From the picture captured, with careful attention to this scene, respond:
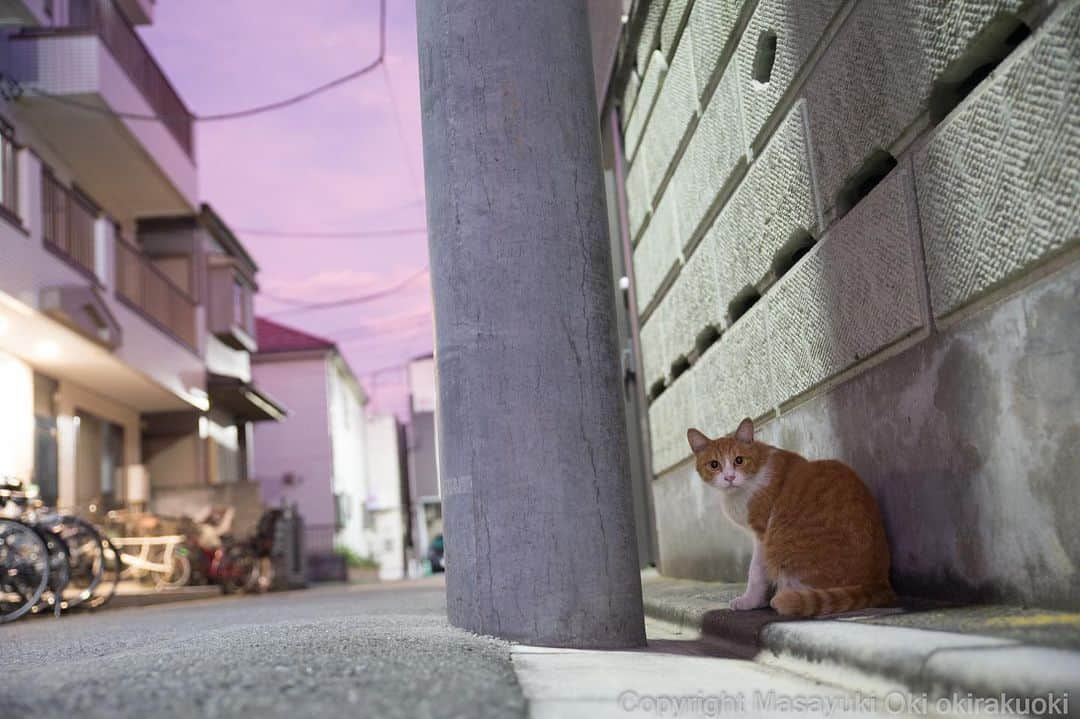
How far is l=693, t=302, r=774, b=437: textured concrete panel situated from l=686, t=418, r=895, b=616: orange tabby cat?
3.07 ft

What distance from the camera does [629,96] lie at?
8094 mm

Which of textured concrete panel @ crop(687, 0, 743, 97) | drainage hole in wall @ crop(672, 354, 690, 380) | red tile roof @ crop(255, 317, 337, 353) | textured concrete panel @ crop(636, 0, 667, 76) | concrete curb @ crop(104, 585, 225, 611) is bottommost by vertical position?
concrete curb @ crop(104, 585, 225, 611)

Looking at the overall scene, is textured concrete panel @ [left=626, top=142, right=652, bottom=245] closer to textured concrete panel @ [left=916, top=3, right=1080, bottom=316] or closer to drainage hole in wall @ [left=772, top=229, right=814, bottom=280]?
drainage hole in wall @ [left=772, top=229, right=814, bottom=280]

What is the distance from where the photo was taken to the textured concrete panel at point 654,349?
7.18 m

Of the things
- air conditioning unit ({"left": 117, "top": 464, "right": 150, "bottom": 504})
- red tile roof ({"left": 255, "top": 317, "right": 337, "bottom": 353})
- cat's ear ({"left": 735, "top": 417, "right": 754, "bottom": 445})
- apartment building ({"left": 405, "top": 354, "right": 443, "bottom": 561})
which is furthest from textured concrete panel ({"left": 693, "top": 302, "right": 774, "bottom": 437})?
apartment building ({"left": 405, "top": 354, "right": 443, "bottom": 561})

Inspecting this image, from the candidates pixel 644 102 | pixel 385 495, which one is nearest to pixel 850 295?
pixel 644 102

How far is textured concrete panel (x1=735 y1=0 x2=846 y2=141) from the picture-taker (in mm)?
3766

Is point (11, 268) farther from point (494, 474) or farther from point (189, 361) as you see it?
point (494, 474)

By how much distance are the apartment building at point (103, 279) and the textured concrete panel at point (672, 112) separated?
22.3 feet

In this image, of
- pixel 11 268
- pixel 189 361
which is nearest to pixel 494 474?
pixel 11 268

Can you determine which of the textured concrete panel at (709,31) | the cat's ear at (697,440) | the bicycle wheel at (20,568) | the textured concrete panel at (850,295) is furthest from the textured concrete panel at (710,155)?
the bicycle wheel at (20,568)

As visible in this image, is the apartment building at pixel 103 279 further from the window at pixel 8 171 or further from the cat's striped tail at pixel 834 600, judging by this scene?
the cat's striped tail at pixel 834 600

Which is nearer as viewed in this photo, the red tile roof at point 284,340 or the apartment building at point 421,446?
the red tile roof at point 284,340

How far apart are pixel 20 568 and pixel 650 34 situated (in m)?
6.22
